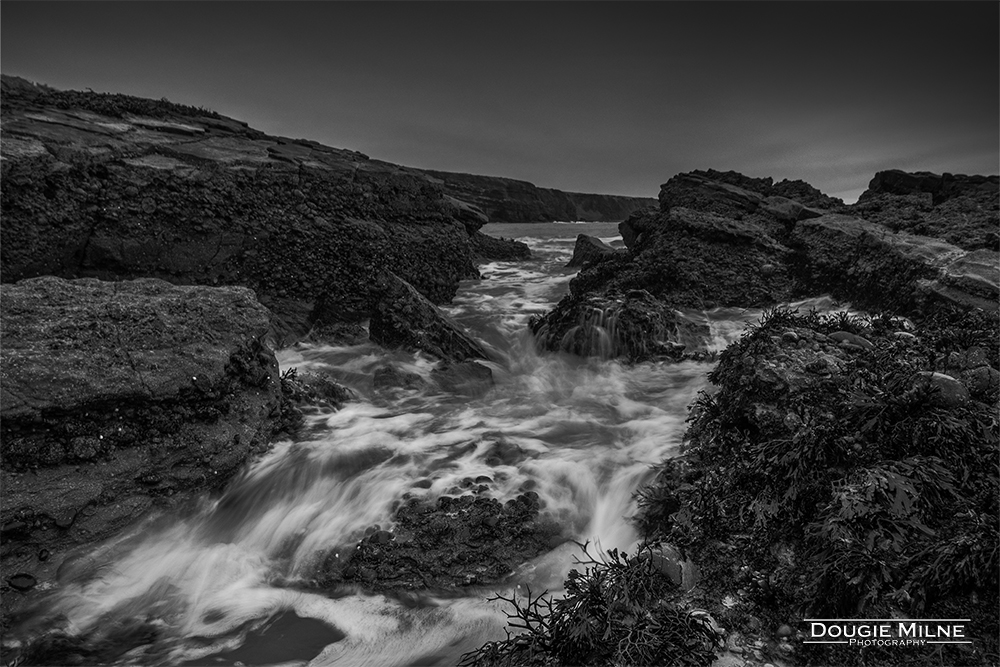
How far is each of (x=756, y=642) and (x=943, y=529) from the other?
1504 mm

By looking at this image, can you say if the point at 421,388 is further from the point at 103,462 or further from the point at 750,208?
the point at 750,208

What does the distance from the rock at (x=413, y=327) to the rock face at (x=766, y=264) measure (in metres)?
1.99

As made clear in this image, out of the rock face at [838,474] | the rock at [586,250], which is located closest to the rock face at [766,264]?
the rock at [586,250]

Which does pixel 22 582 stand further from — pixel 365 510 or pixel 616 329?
pixel 616 329

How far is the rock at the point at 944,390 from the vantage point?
4.08 m

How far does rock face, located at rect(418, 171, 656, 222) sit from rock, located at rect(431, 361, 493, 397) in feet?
204

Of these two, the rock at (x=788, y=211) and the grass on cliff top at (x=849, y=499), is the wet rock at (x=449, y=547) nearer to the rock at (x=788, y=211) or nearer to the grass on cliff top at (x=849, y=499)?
the grass on cliff top at (x=849, y=499)

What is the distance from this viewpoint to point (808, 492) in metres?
3.89

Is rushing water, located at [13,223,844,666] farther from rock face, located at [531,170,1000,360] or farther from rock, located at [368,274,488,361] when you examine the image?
rock face, located at [531,170,1000,360]

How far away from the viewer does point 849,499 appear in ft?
11.6

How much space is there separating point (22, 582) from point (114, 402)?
1.78 m

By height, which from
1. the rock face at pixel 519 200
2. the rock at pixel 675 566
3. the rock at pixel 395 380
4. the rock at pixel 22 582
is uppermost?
the rock face at pixel 519 200

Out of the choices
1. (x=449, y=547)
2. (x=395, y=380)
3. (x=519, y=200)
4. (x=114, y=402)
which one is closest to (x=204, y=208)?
(x=395, y=380)

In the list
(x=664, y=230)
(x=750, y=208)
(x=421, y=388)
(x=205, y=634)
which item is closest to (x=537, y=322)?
(x=421, y=388)
